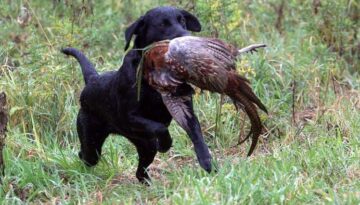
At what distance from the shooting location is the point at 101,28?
9414mm

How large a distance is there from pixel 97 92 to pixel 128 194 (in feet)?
2.89

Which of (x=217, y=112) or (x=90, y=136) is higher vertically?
(x=90, y=136)

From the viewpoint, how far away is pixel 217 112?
718 cm

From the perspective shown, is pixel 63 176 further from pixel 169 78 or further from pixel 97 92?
pixel 169 78

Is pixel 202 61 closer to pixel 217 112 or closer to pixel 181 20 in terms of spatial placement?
pixel 181 20

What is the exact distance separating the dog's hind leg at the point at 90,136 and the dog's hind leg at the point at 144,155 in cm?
32

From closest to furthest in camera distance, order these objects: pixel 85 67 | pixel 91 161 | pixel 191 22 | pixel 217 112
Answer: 1. pixel 191 22
2. pixel 91 161
3. pixel 85 67
4. pixel 217 112

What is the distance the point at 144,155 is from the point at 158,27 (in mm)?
982

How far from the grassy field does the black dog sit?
7.6 inches

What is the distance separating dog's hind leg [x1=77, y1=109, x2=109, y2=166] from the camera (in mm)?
6145

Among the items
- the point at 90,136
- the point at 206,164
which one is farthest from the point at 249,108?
the point at 90,136

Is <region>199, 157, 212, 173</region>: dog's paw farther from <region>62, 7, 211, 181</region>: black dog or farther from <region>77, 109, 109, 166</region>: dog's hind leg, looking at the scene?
<region>77, 109, 109, 166</region>: dog's hind leg

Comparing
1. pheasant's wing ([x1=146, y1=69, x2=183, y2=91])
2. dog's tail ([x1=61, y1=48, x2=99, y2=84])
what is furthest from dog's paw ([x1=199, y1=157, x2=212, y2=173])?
dog's tail ([x1=61, y1=48, x2=99, y2=84])

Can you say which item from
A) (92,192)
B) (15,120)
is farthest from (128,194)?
(15,120)
